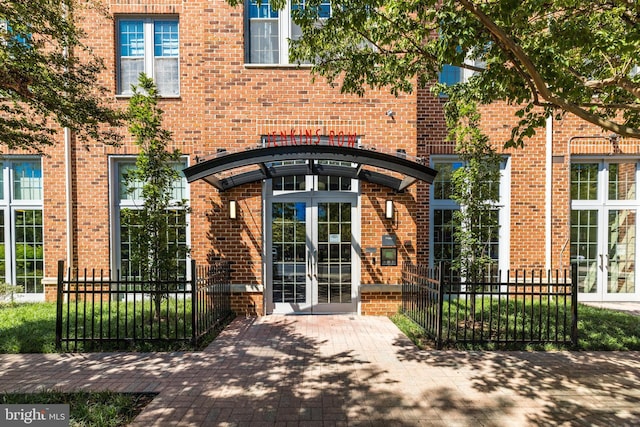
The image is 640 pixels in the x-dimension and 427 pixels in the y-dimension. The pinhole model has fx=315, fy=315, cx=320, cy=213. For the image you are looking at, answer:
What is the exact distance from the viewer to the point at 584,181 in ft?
27.5

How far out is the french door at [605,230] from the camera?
8.38 metres

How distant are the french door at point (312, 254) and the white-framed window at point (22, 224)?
20.5 ft

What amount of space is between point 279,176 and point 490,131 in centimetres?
551

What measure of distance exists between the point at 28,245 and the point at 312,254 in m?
7.48

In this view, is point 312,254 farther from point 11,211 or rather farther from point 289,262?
point 11,211

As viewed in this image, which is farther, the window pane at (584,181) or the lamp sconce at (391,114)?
the window pane at (584,181)

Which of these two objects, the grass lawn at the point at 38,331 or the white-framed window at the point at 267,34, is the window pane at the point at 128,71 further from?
the grass lawn at the point at 38,331

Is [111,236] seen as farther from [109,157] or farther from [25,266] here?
[25,266]

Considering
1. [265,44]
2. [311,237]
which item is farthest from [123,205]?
[265,44]

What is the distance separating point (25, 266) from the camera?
8.20 metres

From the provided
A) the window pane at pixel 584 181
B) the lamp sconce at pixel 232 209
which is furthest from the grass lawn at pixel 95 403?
the window pane at pixel 584 181

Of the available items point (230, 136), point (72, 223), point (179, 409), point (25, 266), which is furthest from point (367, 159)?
point (25, 266)

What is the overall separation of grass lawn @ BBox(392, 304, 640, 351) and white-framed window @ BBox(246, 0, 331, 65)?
6268 millimetres

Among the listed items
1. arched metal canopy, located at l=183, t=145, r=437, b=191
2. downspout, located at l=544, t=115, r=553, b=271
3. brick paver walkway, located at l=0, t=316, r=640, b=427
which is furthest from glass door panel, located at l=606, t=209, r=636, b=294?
arched metal canopy, located at l=183, t=145, r=437, b=191
